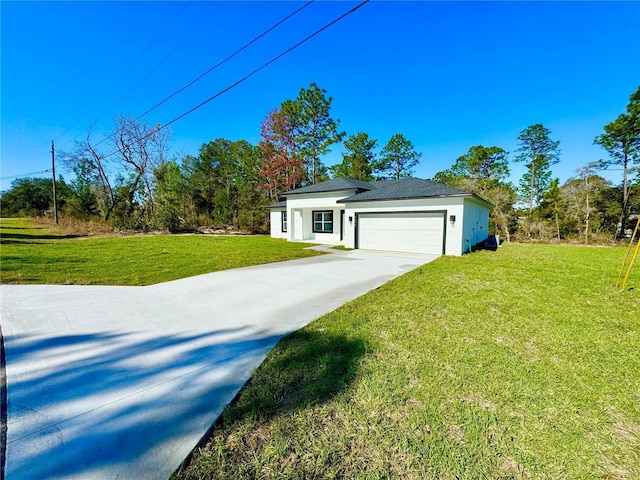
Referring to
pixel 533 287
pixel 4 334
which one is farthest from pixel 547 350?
pixel 4 334

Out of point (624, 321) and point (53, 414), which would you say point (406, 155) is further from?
point (53, 414)

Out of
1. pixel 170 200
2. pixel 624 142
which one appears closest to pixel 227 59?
pixel 170 200

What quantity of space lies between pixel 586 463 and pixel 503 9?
9543 millimetres

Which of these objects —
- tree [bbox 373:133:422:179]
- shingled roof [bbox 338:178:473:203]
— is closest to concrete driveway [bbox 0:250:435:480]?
shingled roof [bbox 338:178:473:203]

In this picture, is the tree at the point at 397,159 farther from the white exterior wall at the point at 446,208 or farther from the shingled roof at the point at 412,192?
the white exterior wall at the point at 446,208

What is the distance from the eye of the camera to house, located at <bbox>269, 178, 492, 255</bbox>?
11227mm

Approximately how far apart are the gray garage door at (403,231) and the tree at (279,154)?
547 inches

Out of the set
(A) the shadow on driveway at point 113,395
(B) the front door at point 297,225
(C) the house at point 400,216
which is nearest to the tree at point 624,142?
(C) the house at point 400,216

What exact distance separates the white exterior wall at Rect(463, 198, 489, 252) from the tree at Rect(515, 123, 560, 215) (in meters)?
16.3

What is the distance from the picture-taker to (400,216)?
12445 millimetres

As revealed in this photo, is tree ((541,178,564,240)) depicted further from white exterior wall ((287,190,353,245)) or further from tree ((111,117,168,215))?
tree ((111,117,168,215))

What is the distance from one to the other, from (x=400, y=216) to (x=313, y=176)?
14.4 meters

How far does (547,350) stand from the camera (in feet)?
10.2

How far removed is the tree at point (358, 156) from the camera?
30.0 meters
